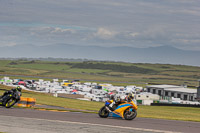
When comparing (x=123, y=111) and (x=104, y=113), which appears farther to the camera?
(x=104, y=113)

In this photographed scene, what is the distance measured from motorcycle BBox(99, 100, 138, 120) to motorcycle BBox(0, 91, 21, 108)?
786 cm

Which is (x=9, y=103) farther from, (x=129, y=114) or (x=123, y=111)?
(x=129, y=114)

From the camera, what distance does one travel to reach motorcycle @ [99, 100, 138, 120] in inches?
822

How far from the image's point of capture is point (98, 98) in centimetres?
7419

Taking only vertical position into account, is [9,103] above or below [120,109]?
below

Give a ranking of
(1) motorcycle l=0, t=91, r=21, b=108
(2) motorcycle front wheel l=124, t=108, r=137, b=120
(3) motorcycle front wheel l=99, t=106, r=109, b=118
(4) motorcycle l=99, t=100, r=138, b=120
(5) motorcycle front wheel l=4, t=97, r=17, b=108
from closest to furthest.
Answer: (2) motorcycle front wheel l=124, t=108, r=137, b=120 → (4) motorcycle l=99, t=100, r=138, b=120 → (3) motorcycle front wheel l=99, t=106, r=109, b=118 → (1) motorcycle l=0, t=91, r=21, b=108 → (5) motorcycle front wheel l=4, t=97, r=17, b=108

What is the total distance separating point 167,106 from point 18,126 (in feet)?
146

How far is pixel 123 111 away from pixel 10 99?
9851mm

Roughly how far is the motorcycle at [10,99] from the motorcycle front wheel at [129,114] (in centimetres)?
936

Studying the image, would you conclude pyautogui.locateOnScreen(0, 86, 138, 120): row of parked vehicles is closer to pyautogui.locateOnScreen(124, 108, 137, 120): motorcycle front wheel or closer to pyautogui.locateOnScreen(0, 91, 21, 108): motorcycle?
pyautogui.locateOnScreen(124, 108, 137, 120): motorcycle front wheel

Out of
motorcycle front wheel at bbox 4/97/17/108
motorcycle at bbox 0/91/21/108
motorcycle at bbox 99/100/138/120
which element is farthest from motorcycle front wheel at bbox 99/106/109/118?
motorcycle front wheel at bbox 4/97/17/108

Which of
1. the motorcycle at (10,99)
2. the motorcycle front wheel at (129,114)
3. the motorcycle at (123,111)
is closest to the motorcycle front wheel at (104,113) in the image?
the motorcycle at (123,111)

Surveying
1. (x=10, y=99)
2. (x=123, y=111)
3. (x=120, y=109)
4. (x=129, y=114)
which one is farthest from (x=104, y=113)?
(x=10, y=99)

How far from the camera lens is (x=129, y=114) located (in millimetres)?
20938
